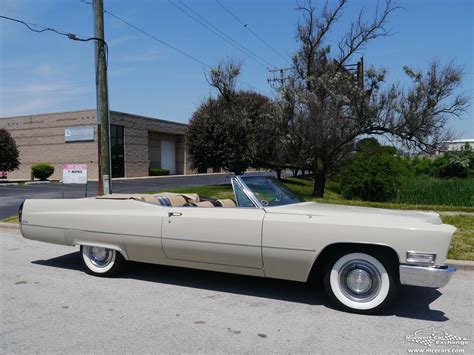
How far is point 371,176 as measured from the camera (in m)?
18.5

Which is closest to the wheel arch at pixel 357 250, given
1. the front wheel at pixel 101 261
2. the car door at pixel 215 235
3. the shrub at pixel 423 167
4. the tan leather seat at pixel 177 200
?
the car door at pixel 215 235

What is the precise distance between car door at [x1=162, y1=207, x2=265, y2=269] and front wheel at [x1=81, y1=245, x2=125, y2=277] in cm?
84

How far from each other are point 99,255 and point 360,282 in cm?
330

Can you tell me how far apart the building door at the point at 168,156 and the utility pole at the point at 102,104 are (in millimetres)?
35567

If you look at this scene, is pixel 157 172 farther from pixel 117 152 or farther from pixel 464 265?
pixel 464 265

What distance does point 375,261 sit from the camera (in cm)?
421

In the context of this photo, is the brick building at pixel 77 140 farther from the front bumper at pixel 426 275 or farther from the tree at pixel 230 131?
the front bumper at pixel 426 275

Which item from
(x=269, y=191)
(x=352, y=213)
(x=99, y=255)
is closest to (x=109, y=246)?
(x=99, y=255)

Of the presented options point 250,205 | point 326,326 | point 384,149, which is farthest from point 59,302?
point 384,149

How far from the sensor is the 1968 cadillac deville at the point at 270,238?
4.09 metres

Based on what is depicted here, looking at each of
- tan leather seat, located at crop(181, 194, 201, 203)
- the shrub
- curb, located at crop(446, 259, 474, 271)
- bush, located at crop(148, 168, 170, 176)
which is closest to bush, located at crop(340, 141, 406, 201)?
curb, located at crop(446, 259, 474, 271)

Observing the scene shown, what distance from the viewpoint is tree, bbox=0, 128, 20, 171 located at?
31.4 metres

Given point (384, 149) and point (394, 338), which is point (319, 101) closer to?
point (384, 149)

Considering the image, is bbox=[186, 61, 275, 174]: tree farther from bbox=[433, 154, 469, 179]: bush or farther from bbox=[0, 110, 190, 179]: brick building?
bbox=[433, 154, 469, 179]: bush
